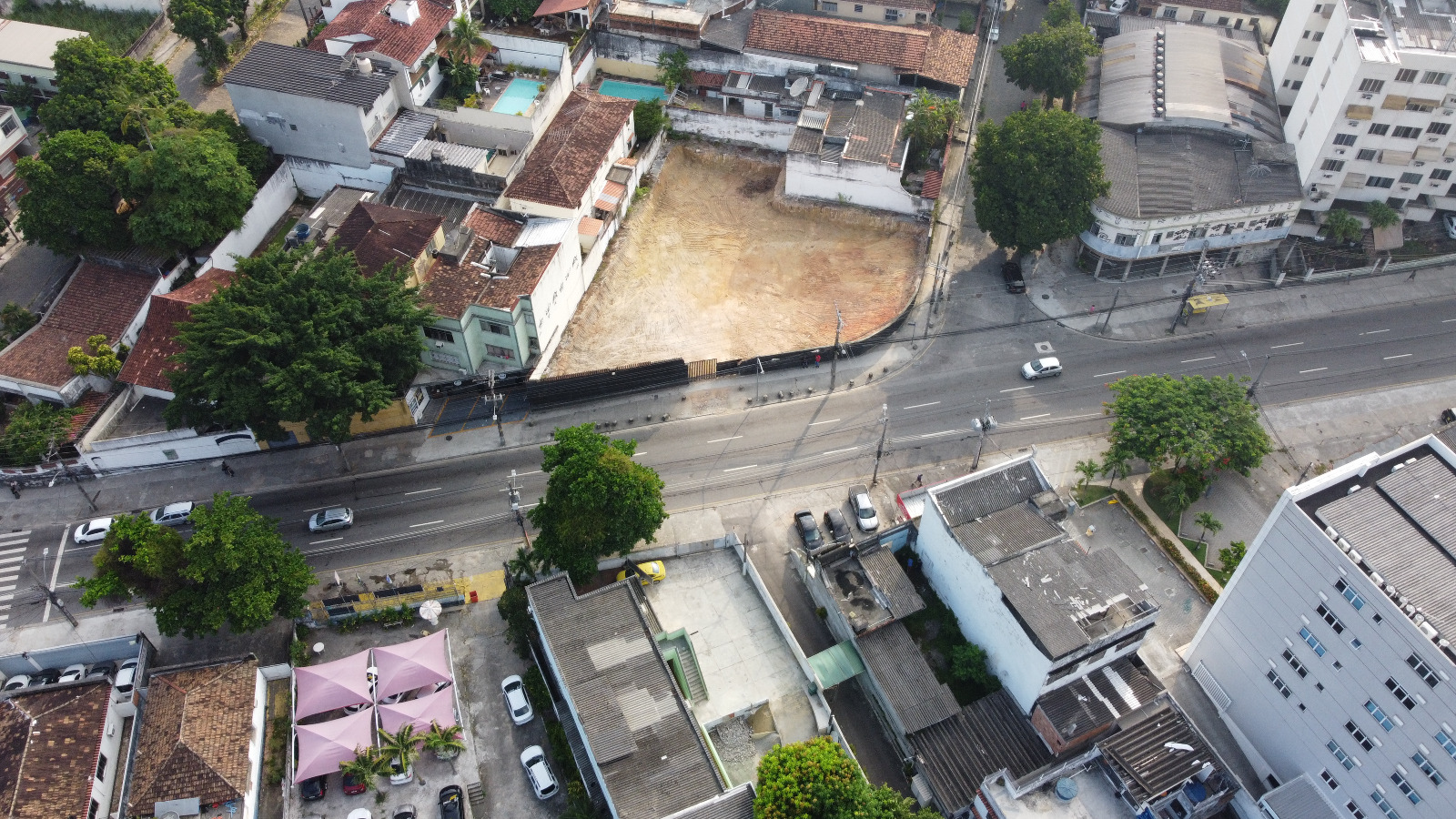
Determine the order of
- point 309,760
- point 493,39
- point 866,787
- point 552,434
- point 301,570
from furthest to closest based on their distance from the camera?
point 493,39, point 552,434, point 301,570, point 309,760, point 866,787

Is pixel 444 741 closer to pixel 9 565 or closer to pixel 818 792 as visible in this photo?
pixel 818 792

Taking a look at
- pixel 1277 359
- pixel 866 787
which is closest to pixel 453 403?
pixel 866 787

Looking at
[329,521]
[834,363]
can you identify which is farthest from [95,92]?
[834,363]

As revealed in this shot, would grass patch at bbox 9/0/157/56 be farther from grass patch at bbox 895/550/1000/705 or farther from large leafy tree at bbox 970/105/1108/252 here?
grass patch at bbox 895/550/1000/705

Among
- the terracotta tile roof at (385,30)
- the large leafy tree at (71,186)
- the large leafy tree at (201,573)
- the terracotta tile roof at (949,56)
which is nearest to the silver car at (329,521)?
the large leafy tree at (201,573)

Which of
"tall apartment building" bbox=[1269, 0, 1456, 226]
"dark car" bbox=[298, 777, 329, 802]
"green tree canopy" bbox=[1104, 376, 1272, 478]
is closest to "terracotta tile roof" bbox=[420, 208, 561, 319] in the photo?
"dark car" bbox=[298, 777, 329, 802]

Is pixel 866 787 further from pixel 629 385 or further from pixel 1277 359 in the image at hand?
pixel 1277 359

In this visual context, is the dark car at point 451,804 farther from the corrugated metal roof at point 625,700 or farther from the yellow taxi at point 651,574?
the yellow taxi at point 651,574
